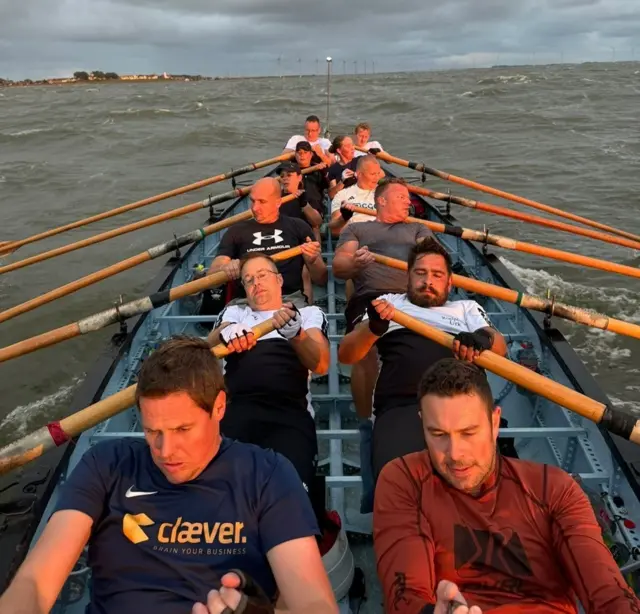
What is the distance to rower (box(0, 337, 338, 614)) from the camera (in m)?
2.36

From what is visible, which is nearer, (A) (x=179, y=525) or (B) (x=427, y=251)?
(A) (x=179, y=525)

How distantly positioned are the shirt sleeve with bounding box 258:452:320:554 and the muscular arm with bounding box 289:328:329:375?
152 centimetres

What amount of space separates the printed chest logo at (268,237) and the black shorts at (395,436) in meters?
3.09

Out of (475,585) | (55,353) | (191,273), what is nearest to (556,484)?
(475,585)

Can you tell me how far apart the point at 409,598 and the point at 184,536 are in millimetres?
1001

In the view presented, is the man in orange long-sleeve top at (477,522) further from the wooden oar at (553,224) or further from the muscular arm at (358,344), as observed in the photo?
the wooden oar at (553,224)

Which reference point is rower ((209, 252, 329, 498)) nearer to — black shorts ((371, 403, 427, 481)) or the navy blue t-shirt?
black shorts ((371, 403, 427, 481))

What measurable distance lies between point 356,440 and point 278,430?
1.32 meters

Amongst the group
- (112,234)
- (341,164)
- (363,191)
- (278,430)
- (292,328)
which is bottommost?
(278,430)

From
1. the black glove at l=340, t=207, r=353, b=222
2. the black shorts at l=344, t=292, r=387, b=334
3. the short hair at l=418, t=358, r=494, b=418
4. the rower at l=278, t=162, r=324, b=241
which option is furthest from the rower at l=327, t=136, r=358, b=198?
the short hair at l=418, t=358, r=494, b=418

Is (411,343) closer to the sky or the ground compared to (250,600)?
closer to the ground

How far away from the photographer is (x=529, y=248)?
6.28 m

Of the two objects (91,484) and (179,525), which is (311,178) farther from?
(179,525)

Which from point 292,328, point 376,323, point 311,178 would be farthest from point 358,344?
point 311,178
